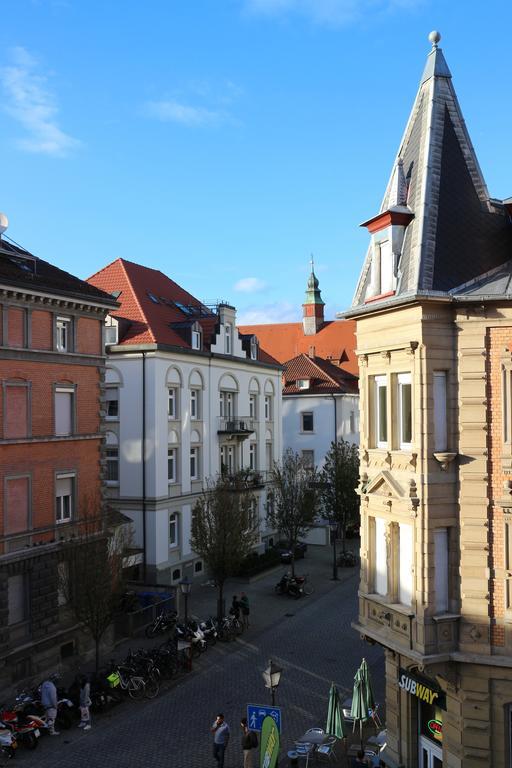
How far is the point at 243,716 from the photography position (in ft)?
70.3

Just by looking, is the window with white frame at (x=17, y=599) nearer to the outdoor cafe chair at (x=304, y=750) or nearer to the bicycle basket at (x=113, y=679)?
the bicycle basket at (x=113, y=679)

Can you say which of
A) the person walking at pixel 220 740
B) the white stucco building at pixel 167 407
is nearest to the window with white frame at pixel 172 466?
the white stucco building at pixel 167 407

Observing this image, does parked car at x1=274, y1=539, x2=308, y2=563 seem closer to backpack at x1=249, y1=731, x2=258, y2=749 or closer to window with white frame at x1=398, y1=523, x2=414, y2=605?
backpack at x1=249, y1=731, x2=258, y2=749

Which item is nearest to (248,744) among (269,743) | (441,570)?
(269,743)

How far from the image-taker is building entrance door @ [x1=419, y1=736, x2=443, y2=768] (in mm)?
15648

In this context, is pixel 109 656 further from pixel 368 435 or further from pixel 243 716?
pixel 368 435

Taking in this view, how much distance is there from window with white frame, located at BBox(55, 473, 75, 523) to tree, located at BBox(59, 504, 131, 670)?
23.8 inches

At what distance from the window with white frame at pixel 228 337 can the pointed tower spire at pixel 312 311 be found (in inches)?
1057

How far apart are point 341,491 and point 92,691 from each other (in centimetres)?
2568

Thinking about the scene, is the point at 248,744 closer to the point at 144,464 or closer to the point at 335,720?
the point at 335,720

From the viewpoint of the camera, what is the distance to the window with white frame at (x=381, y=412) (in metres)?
16.5

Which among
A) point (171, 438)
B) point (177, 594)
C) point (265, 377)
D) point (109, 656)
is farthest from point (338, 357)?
point (109, 656)

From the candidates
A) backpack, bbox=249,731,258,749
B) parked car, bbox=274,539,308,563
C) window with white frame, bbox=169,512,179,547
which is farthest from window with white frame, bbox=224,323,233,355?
backpack, bbox=249,731,258,749

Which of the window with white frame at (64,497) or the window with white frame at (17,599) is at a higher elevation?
the window with white frame at (64,497)
